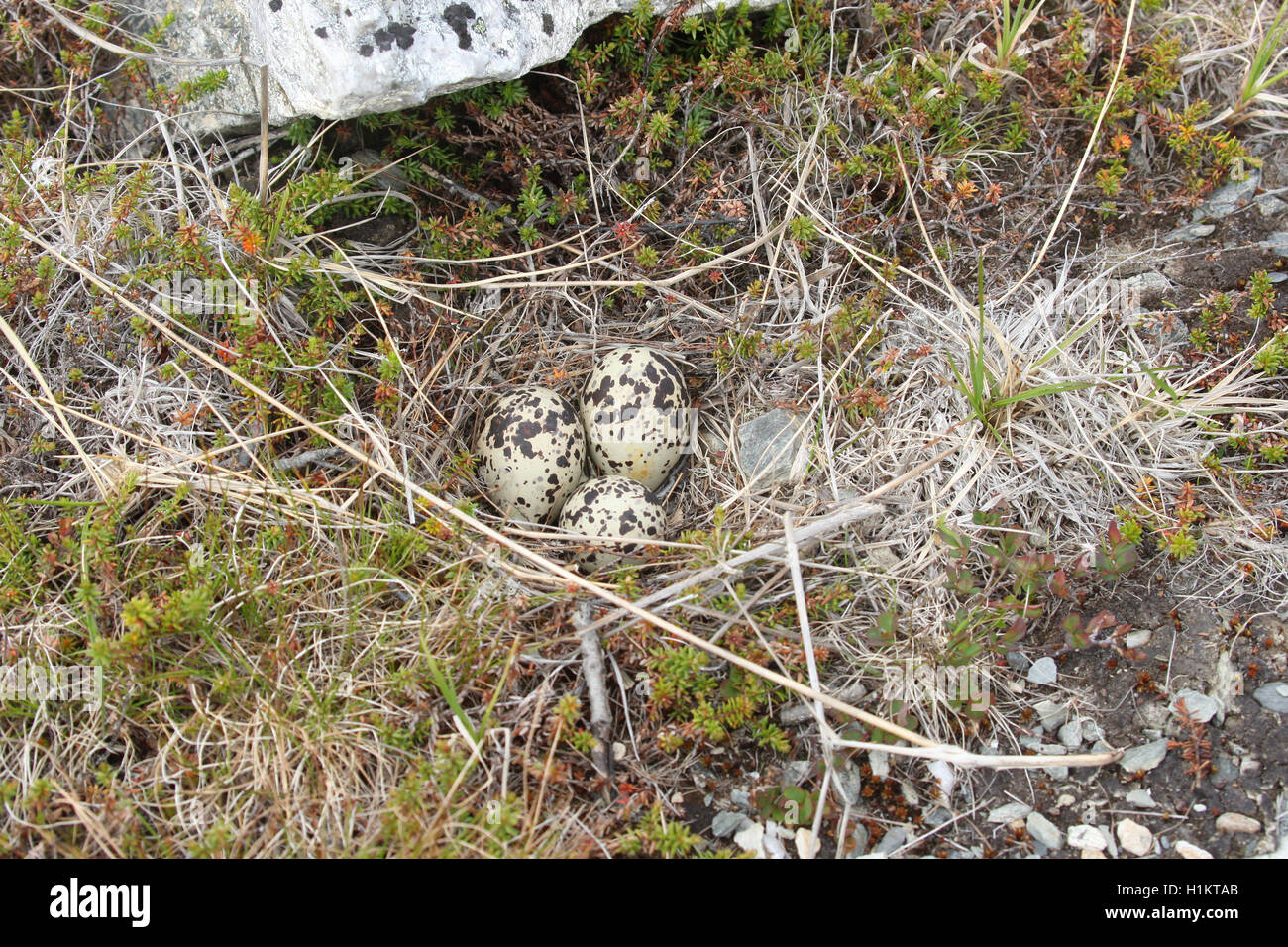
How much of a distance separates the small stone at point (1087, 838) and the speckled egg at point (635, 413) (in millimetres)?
1723

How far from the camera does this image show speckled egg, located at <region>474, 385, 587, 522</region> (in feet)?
10.2

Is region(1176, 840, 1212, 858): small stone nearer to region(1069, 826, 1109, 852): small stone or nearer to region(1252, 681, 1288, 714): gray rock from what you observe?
region(1069, 826, 1109, 852): small stone

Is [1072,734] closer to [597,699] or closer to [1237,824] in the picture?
[1237,824]

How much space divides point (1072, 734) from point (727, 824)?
1.02 metres

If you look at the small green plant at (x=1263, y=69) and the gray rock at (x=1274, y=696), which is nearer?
the gray rock at (x=1274, y=696)

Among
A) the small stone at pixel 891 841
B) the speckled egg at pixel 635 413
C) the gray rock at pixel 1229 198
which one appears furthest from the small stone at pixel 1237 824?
the gray rock at pixel 1229 198

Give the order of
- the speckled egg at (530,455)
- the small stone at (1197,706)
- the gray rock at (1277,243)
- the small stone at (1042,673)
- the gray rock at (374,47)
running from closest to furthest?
1. the small stone at (1197,706)
2. the small stone at (1042,673)
3. the gray rock at (374,47)
4. the speckled egg at (530,455)
5. the gray rock at (1277,243)

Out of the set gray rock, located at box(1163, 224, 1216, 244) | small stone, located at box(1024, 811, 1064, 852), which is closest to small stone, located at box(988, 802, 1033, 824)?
small stone, located at box(1024, 811, 1064, 852)

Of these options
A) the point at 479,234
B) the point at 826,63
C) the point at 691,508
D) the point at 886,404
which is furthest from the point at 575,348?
the point at 826,63

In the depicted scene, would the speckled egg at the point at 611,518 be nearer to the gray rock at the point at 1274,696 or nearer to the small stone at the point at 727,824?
the small stone at the point at 727,824

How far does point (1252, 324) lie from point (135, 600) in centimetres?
372

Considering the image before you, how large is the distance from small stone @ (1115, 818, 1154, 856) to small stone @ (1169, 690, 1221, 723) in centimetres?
35

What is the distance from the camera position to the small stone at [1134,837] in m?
2.31

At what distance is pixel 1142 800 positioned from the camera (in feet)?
7.80
